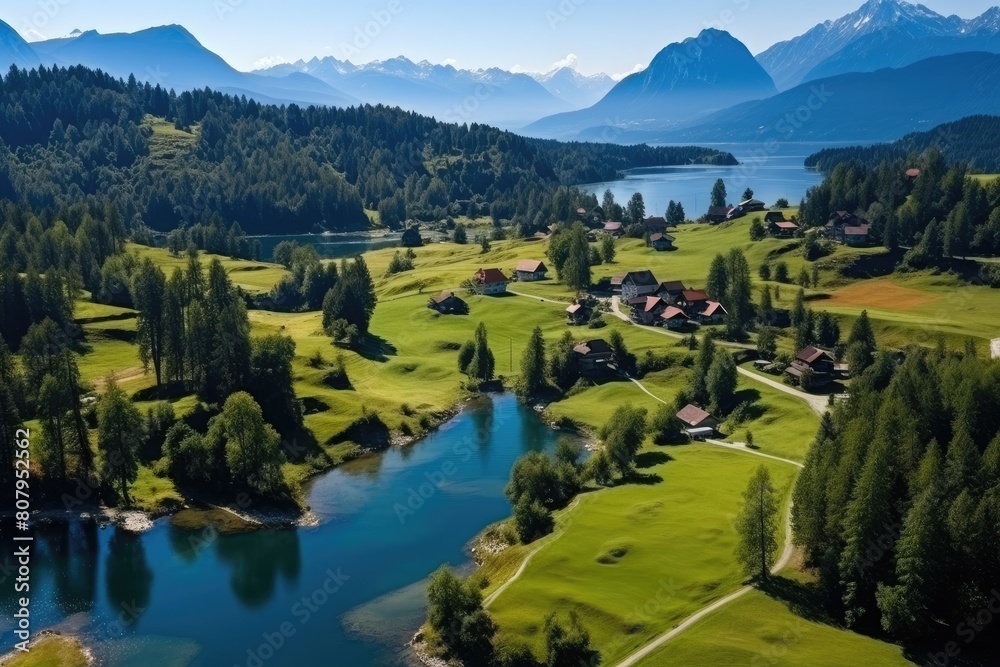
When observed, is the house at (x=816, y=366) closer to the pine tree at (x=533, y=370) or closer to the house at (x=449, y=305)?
the pine tree at (x=533, y=370)

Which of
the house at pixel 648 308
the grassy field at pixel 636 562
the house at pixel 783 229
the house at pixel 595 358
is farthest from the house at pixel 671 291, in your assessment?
the grassy field at pixel 636 562

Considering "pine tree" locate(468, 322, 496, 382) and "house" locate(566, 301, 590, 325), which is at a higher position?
"house" locate(566, 301, 590, 325)

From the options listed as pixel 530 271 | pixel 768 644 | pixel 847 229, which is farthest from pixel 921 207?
pixel 768 644

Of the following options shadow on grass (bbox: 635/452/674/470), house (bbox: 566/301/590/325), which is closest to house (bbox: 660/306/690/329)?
house (bbox: 566/301/590/325)

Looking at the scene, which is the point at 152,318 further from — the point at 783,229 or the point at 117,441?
the point at 783,229

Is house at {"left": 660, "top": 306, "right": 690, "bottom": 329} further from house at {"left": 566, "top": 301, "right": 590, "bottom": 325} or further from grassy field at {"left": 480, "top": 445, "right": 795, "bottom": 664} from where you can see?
grassy field at {"left": 480, "top": 445, "right": 795, "bottom": 664}
